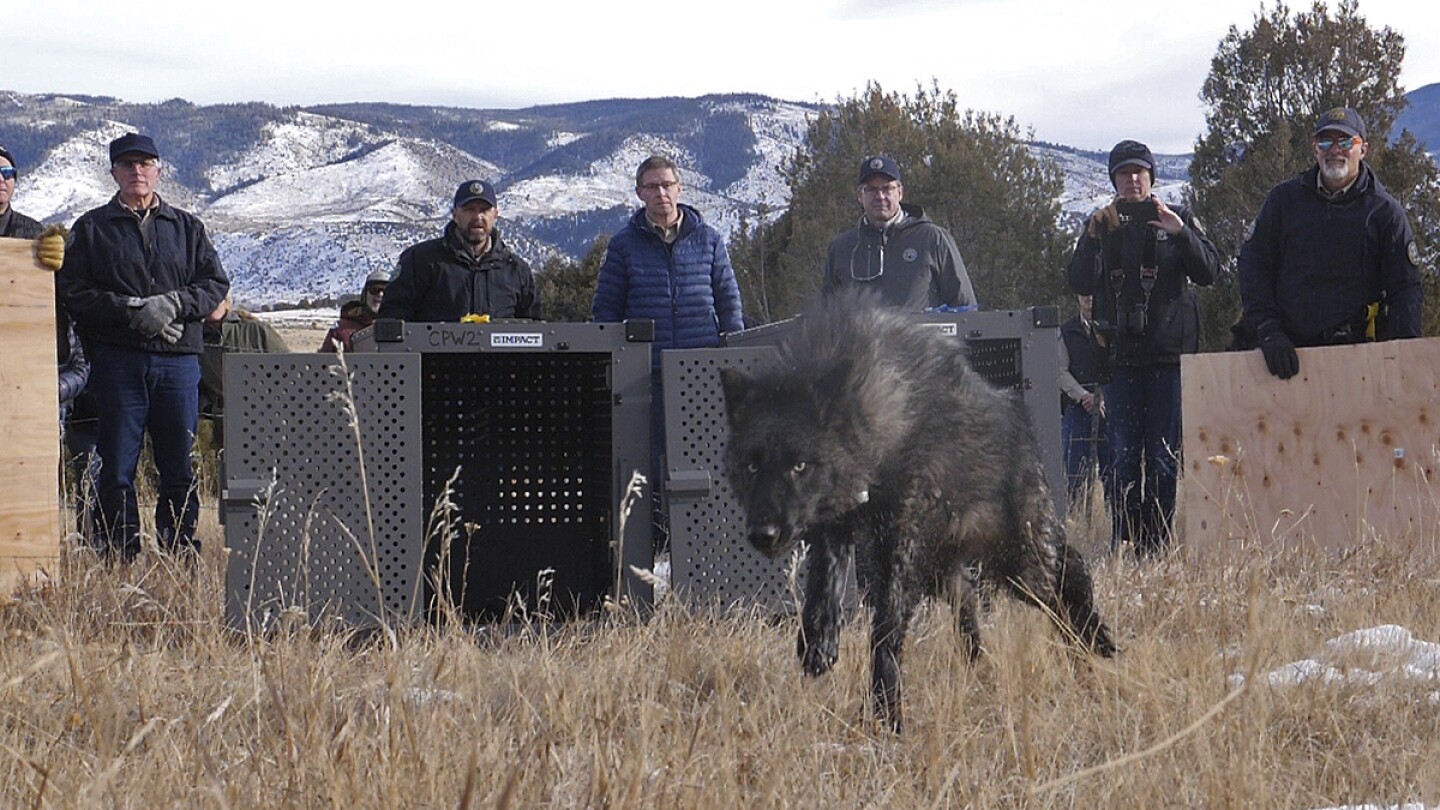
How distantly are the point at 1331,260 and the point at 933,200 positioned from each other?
23.8 metres

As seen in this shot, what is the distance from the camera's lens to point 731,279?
7125 millimetres

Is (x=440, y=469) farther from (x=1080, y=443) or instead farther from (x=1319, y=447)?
(x=1080, y=443)

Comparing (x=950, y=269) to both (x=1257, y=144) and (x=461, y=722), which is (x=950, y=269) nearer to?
(x=461, y=722)

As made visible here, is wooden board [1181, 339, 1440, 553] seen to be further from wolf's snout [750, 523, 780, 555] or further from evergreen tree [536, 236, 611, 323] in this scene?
evergreen tree [536, 236, 611, 323]

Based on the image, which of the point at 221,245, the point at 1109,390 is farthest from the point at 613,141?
the point at 1109,390

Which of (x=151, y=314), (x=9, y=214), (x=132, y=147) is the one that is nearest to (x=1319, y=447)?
(x=151, y=314)

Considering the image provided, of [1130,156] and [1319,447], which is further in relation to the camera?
[1130,156]

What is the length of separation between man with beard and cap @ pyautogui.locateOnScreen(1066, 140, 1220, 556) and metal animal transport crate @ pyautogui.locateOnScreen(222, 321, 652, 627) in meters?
3.23

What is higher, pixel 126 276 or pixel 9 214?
pixel 9 214

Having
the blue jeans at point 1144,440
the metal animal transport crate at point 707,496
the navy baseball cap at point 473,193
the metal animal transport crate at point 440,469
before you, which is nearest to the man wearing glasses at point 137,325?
the navy baseball cap at point 473,193

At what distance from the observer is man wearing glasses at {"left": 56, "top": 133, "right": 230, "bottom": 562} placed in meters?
6.79

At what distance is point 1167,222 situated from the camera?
7746mm

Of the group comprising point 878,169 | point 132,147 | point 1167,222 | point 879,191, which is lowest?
A: point 1167,222

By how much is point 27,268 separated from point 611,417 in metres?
2.45
